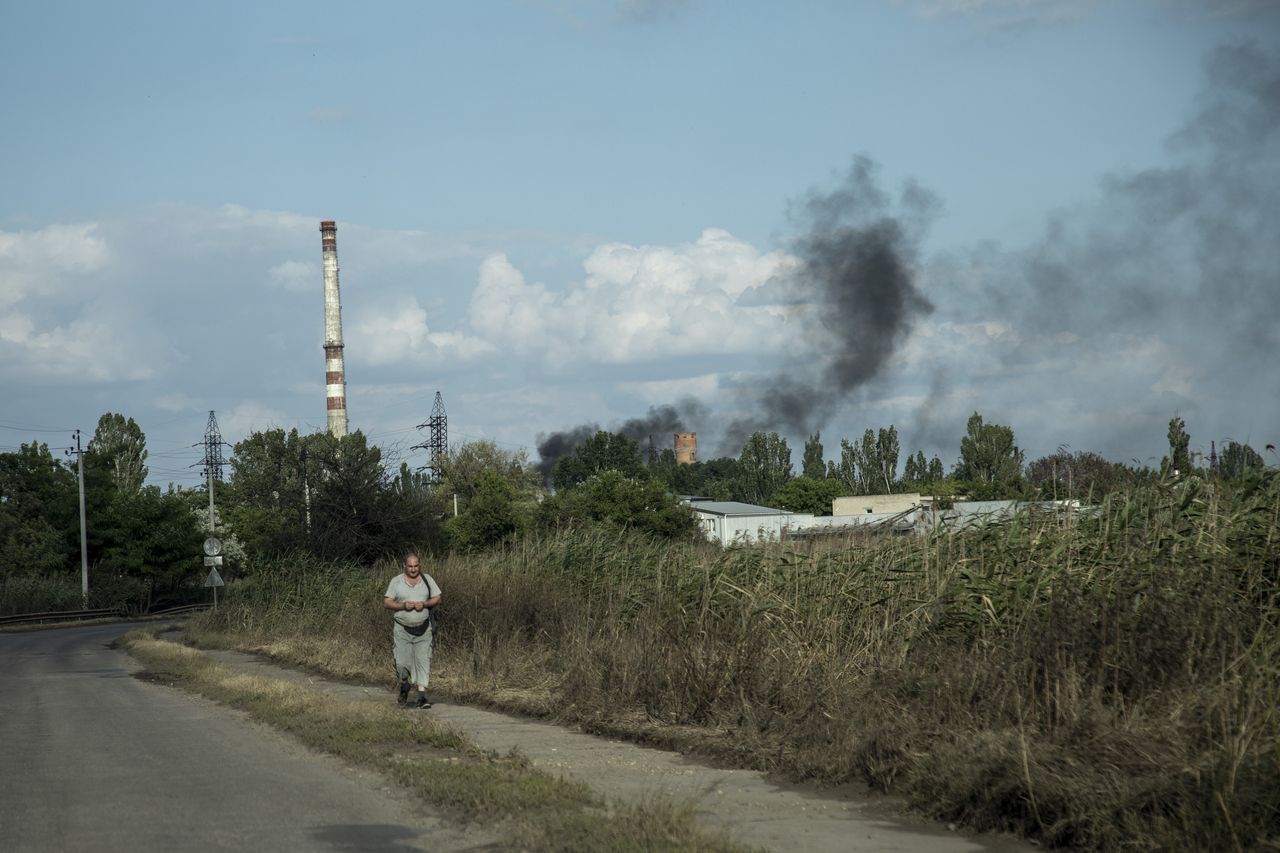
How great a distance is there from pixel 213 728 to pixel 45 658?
20.0 m

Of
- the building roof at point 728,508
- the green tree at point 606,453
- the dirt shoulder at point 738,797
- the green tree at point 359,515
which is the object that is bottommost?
the dirt shoulder at point 738,797

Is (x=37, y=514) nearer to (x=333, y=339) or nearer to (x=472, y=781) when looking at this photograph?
(x=333, y=339)

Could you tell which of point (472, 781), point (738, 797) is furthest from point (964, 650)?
point (472, 781)

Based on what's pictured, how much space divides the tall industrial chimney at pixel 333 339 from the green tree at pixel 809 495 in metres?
35.4

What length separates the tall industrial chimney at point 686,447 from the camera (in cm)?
15050

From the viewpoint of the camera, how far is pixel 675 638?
1395cm

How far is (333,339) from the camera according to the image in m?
84.3

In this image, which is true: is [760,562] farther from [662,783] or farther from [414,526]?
[414,526]

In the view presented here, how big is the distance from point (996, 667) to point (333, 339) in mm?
78224

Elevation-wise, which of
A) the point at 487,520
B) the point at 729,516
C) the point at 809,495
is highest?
the point at 809,495

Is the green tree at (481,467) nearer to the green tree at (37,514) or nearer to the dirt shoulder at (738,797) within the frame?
the green tree at (37,514)

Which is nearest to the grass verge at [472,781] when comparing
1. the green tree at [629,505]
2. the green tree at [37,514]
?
the green tree at [629,505]

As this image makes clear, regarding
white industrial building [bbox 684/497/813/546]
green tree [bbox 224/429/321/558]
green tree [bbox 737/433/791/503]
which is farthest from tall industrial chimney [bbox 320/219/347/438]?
green tree [bbox 737/433/791/503]

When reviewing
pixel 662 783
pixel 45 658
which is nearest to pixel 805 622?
pixel 662 783
